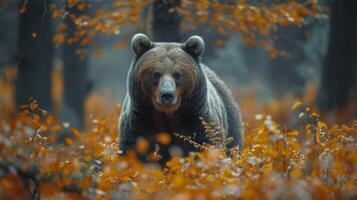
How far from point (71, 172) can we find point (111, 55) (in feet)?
105

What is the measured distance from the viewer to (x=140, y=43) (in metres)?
6.12

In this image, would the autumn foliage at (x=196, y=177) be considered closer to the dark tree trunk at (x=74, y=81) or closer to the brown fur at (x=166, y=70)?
the brown fur at (x=166, y=70)

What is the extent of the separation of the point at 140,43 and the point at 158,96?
2.73 ft

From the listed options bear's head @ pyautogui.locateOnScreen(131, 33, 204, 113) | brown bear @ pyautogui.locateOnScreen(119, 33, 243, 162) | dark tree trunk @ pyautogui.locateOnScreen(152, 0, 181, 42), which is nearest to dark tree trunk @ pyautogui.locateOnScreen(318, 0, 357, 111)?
dark tree trunk @ pyautogui.locateOnScreen(152, 0, 181, 42)

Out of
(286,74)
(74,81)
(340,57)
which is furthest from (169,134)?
(286,74)

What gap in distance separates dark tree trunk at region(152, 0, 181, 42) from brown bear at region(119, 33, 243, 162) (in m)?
2.17

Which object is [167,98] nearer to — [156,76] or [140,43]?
[156,76]

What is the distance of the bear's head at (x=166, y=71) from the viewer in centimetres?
560

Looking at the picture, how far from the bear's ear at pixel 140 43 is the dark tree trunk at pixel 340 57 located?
7.72 m

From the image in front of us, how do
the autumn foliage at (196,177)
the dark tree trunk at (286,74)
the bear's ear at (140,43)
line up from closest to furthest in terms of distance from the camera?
the autumn foliage at (196,177) < the bear's ear at (140,43) < the dark tree trunk at (286,74)

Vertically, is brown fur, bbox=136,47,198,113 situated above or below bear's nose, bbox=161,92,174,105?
above

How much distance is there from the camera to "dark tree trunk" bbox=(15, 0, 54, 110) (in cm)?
1027

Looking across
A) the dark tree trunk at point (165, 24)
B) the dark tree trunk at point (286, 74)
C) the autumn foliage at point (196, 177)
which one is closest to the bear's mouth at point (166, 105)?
the autumn foliage at point (196, 177)

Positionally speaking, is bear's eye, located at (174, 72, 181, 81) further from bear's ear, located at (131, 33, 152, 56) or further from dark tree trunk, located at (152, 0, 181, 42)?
dark tree trunk, located at (152, 0, 181, 42)
